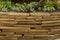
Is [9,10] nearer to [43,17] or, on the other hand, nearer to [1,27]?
[1,27]

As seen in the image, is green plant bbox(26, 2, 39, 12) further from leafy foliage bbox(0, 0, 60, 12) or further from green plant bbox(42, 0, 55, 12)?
green plant bbox(42, 0, 55, 12)

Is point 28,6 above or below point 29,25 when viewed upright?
above

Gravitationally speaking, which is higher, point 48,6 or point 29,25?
point 48,6

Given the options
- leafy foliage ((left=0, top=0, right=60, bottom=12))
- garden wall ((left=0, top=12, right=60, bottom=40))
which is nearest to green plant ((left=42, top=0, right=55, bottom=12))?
leafy foliage ((left=0, top=0, right=60, bottom=12))

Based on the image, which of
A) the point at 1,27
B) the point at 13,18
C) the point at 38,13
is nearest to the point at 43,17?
→ the point at 38,13

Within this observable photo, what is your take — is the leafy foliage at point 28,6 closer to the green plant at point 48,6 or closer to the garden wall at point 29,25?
the green plant at point 48,6

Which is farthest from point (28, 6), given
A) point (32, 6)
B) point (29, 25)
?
point (29, 25)

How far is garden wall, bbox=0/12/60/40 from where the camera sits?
116 inches

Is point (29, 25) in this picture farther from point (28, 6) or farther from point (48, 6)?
point (48, 6)

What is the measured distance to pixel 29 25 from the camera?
2.99 metres

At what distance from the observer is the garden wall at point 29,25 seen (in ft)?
9.66

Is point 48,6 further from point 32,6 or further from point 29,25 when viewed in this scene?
point 29,25

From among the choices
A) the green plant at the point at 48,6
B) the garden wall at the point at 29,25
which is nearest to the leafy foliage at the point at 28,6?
the green plant at the point at 48,6

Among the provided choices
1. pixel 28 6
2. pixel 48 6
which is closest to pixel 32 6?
pixel 28 6
